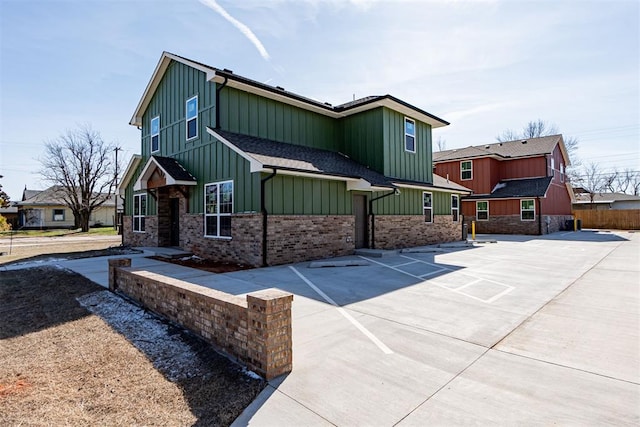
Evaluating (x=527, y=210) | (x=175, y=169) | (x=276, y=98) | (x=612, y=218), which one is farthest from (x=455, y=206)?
(x=612, y=218)

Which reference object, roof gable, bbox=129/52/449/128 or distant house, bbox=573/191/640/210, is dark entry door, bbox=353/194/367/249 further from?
distant house, bbox=573/191/640/210

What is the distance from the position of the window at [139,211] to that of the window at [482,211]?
23.8 m

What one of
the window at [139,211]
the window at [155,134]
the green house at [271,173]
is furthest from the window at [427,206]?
the window at [139,211]

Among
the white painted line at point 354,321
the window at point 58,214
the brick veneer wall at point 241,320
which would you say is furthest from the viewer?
the window at point 58,214

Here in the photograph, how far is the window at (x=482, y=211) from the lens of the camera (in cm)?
2561

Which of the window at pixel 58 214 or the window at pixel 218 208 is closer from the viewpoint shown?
the window at pixel 218 208

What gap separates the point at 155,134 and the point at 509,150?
2678 centimetres

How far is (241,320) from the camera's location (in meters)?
3.70

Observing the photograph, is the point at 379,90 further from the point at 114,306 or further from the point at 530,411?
the point at 530,411

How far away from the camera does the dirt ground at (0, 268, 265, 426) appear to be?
2.81 meters

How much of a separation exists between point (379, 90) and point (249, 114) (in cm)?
797

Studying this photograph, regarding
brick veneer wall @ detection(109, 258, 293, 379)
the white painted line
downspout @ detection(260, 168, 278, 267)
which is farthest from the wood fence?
brick veneer wall @ detection(109, 258, 293, 379)

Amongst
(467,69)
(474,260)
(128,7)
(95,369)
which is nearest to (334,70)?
(467,69)

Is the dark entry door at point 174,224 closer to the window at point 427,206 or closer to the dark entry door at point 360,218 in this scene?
the dark entry door at point 360,218
